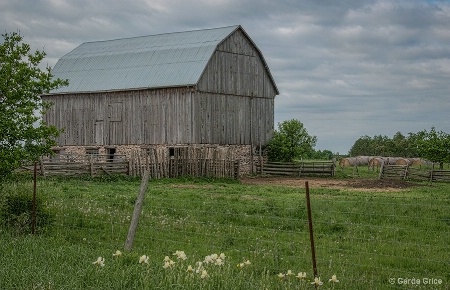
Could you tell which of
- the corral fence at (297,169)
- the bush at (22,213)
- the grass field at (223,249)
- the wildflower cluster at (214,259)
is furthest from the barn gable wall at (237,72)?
the wildflower cluster at (214,259)

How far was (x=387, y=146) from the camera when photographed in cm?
8012

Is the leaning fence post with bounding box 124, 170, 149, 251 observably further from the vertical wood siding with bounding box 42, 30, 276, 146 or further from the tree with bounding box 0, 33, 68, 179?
the vertical wood siding with bounding box 42, 30, 276, 146

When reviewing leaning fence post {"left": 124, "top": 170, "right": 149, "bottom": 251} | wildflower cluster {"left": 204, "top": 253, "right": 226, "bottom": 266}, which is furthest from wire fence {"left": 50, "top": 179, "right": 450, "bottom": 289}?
wildflower cluster {"left": 204, "top": 253, "right": 226, "bottom": 266}

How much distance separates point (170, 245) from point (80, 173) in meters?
20.1

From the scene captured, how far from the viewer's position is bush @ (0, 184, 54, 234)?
12.2 metres

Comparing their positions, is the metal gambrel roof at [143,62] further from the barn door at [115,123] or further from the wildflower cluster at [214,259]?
the wildflower cluster at [214,259]

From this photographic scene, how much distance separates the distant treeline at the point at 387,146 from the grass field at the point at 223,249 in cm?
6189

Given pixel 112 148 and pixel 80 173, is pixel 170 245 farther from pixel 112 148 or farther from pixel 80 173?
pixel 112 148

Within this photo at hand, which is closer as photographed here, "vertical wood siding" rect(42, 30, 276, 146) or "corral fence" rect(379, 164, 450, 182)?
"vertical wood siding" rect(42, 30, 276, 146)

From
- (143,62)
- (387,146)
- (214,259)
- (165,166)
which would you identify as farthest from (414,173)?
(387,146)

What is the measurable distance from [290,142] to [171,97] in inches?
397

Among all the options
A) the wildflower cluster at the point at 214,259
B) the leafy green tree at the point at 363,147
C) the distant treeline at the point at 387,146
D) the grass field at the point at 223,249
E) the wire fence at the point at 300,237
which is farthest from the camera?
the leafy green tree at the point at 363,147

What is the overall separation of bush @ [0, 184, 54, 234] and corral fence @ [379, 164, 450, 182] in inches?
1150

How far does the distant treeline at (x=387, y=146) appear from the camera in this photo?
77.8 metres
